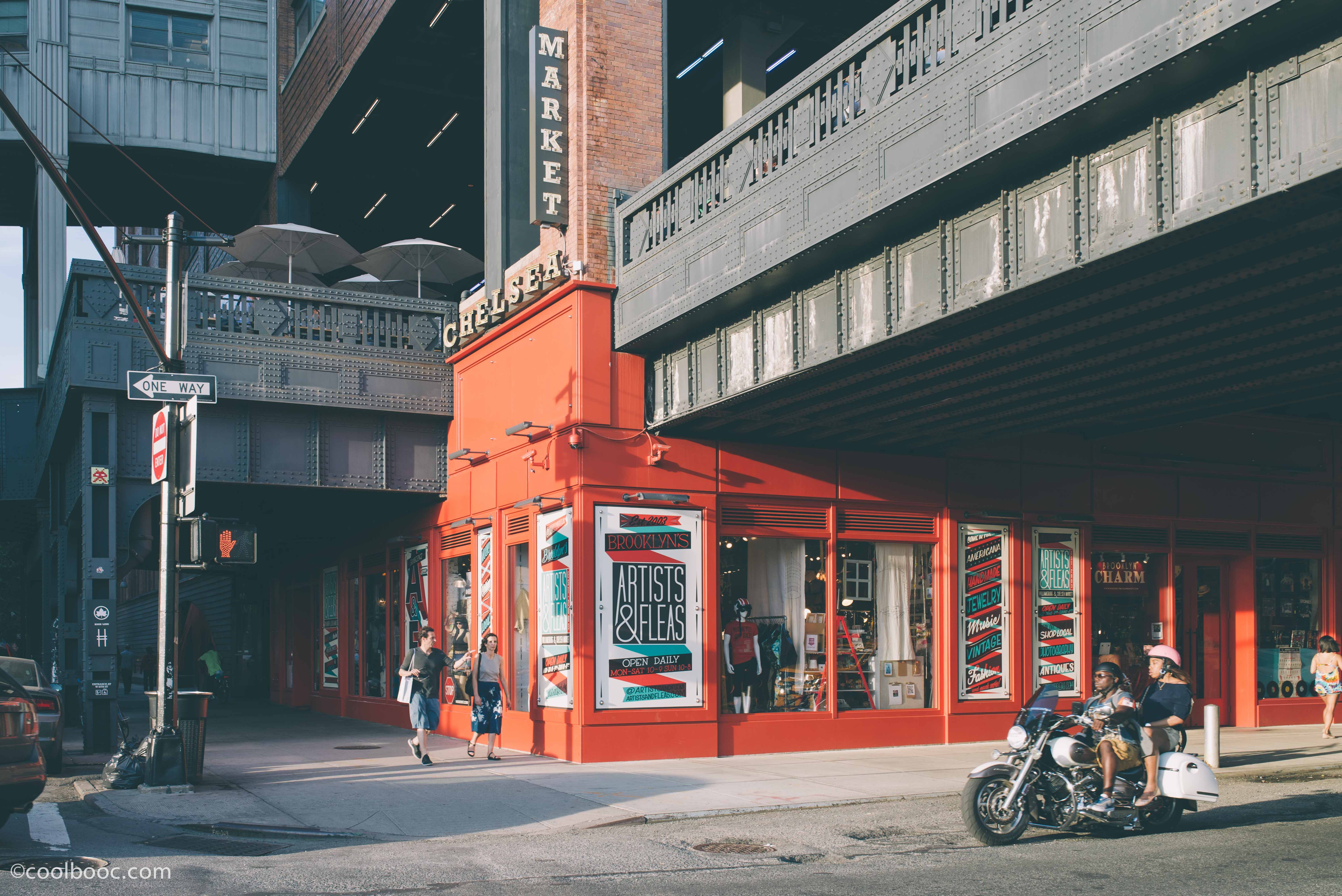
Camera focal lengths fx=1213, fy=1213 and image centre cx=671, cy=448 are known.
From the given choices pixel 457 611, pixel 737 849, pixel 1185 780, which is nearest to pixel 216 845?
pixel 737 849

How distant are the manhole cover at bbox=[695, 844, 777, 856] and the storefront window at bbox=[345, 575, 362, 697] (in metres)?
15.9

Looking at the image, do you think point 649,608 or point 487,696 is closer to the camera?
point 649,608

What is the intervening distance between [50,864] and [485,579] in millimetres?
10665

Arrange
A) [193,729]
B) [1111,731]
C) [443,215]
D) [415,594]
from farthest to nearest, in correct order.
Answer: [443,215]
[415,594]
[193,729]
[1111,731]

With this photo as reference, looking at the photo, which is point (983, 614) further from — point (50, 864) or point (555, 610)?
point (50, 864)

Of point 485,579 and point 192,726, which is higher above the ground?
point 485,579

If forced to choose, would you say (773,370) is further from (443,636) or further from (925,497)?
(443,636)

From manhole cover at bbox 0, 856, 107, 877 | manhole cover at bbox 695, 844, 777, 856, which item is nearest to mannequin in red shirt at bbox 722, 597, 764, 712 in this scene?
manhole cover at bbox 695, 844, 777, 856

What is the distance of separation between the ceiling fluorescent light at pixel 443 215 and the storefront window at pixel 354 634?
41.4ft

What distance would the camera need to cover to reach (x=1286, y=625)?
2222 centimetres

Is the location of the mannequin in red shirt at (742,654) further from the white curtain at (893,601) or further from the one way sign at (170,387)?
the one way sign at (170,387)

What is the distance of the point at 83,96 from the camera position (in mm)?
34781

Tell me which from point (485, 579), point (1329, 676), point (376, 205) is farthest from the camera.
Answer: point (376, 205)

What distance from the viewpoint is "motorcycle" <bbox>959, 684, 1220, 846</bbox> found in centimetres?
997
